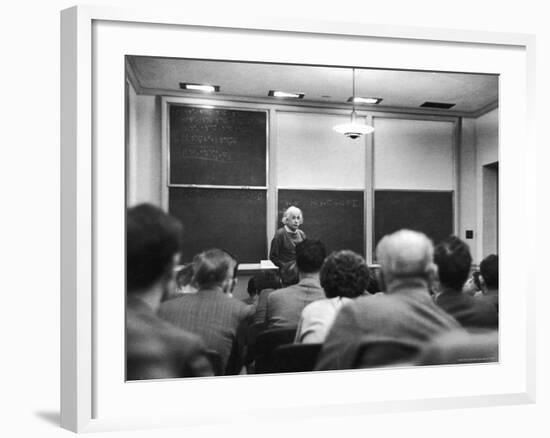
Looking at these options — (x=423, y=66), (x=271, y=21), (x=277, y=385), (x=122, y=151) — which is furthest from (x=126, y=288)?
(x=423, y=66)

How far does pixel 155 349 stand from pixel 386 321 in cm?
90

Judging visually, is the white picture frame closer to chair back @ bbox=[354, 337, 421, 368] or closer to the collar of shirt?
chair back @ bbox=[354, 337, 421, 368]

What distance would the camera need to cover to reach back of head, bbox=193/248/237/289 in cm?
185

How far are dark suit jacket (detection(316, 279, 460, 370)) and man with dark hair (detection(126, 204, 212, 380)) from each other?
523mm

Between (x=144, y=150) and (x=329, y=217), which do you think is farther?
(x=329, y=217)

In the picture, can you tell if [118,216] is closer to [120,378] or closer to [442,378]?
[120,378]

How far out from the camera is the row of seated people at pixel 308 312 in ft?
5.81

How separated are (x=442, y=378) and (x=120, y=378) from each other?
125 cm

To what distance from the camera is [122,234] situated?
174 cm

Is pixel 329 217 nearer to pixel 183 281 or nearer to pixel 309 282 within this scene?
pixel 309 282

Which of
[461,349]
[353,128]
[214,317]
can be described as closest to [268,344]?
[214,317]

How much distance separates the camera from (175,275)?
1.80 meters

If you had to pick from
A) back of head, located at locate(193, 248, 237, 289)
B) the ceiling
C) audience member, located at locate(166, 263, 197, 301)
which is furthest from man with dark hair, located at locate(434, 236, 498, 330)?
audience member, located at locate(166, 263, 197, 301)

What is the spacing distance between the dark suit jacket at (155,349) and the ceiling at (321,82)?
32.3 inches
